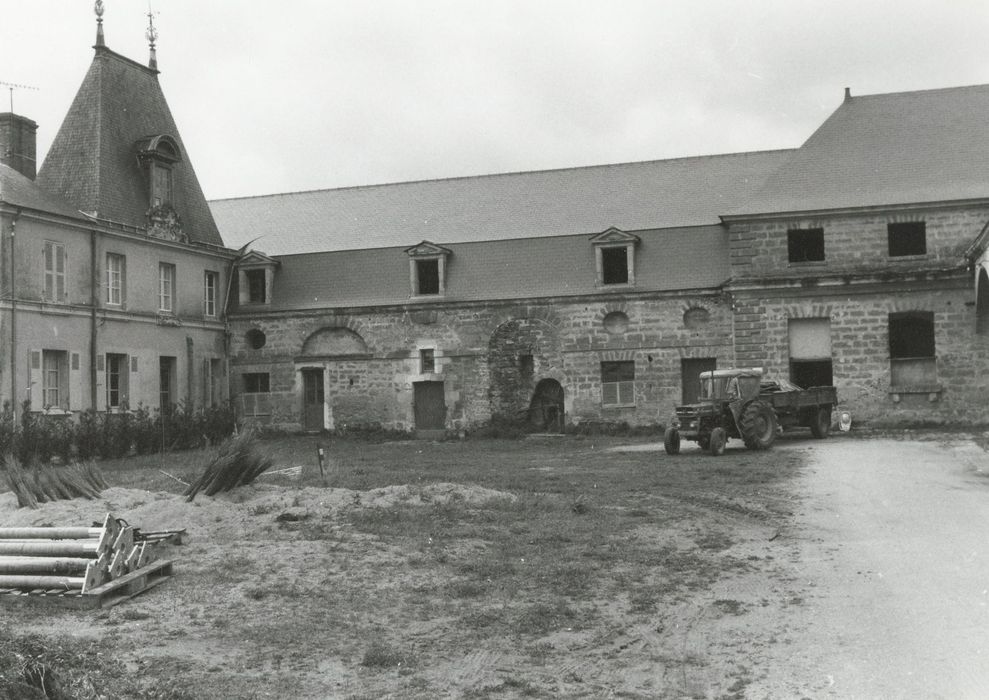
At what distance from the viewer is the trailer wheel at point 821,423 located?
72.1ft

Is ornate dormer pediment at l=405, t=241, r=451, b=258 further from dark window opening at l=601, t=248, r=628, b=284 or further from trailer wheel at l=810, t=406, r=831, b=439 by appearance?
trailer wheel at l=810, t=406, r=831, b=439

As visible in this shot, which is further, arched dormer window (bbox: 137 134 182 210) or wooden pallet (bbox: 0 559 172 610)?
arched dormer window (bbox: 137 134 182 210)

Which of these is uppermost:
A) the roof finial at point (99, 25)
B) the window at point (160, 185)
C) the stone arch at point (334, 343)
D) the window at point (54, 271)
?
the roof finial at point (99, 25)

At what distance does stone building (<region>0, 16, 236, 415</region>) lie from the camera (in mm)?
21984

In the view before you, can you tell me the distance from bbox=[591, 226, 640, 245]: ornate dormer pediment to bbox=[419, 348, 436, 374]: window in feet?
19.9

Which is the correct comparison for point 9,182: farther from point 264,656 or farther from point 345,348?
point 264,656

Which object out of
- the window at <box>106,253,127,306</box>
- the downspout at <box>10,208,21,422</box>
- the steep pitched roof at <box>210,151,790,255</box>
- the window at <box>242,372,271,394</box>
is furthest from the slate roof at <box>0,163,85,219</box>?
the steep pitched roof at <box>210,151,790,255</box>

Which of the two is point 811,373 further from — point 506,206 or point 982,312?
point 506,206

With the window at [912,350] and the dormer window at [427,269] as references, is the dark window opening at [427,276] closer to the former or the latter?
the dormer window at [427,269]

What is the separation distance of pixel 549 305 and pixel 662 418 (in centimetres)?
475

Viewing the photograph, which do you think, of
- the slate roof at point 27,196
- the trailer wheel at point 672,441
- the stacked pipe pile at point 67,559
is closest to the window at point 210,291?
the slate roof at point 27,196

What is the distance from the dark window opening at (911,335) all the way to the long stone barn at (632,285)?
6cm

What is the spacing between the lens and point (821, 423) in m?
22.1

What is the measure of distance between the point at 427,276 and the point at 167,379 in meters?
8.49
